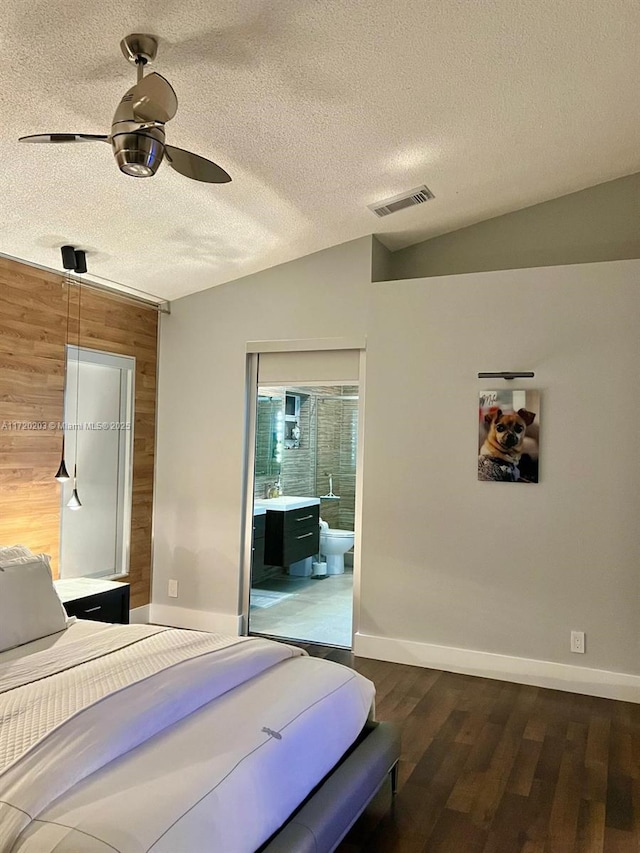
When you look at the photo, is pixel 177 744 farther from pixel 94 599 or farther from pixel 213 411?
pixel 213 411

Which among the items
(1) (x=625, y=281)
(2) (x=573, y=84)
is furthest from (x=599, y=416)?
(2) (x=573, y=84)

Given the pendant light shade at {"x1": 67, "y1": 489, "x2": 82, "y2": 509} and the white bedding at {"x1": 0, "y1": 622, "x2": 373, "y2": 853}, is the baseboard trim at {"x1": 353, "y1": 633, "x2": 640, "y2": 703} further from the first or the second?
the pendant light shade at {"x1": 67, "y1": 489, "x2": 82, "y2": 509}

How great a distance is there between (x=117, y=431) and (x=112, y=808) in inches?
147

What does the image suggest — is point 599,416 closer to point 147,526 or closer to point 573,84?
point 573,84

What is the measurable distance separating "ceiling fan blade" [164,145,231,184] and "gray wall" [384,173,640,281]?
97.0 inches

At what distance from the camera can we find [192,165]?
2422mm

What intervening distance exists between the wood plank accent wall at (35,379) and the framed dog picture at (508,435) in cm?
277

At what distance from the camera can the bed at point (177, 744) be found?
1.65 meters

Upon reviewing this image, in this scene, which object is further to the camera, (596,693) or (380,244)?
(380,244)

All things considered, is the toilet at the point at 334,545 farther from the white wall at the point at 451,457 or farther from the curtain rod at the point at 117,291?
the curtain rod at the point at 117,291

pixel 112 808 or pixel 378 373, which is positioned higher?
pixel 378 373

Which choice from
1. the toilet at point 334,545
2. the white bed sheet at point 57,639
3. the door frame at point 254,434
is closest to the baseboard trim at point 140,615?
the door frame at point 254,434

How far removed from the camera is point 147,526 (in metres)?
5.39

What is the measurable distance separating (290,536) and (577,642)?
2161mm
